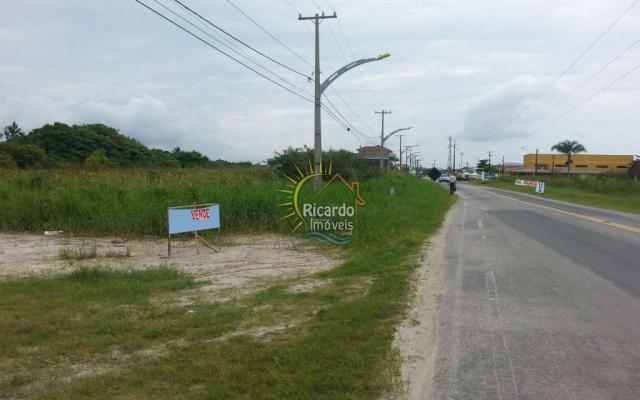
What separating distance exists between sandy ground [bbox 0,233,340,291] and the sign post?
520mm

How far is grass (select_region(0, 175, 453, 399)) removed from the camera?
4363 mm

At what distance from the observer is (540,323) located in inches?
245

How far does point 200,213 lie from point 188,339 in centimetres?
716

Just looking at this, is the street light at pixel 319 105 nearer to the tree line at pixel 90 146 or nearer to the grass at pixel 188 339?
the grass at pixel 188 339

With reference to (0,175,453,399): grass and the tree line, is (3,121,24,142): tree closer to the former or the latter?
the tree line

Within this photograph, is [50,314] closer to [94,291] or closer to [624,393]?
[94,291]

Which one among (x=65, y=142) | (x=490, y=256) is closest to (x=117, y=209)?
(x=490, y=256)

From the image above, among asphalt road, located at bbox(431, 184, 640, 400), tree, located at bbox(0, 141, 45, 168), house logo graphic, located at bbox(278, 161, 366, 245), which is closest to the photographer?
asphalt road, located at bbox(431, 184, 640, 400)

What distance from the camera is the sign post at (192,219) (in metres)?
11.8

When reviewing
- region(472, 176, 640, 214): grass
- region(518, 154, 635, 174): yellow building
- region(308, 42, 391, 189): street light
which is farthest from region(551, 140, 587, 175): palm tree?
region(308, 42, 391, 189): street light

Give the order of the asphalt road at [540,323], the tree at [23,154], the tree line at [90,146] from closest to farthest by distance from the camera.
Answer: the asphalt road at [540,323] < the tree at [23,154] < the tree line at [90,146]

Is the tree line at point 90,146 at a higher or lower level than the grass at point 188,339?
higher

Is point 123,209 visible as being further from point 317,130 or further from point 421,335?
point 421,335

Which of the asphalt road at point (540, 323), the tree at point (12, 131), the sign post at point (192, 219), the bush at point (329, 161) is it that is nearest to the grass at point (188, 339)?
the asphalt road at point (540, 323)
